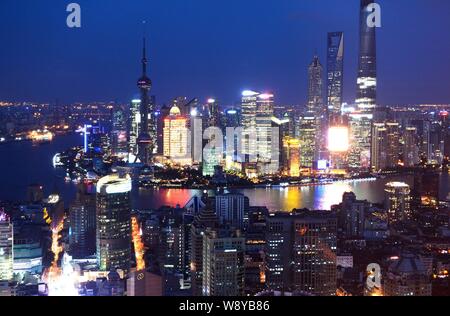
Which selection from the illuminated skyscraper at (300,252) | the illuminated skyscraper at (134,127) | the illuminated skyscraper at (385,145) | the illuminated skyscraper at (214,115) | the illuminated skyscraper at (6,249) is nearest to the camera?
the illuminated skyscraper at (300,252)

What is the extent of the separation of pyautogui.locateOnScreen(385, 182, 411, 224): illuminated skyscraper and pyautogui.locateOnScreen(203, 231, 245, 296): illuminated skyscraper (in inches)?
129

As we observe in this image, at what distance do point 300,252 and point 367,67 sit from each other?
5.46 m

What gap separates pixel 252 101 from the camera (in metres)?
10.1

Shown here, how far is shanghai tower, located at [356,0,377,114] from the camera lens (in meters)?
4.49

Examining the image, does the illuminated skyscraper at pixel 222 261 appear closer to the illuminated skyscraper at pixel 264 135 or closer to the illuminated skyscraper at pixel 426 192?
the illuminated skyscraper at pixel 426 192

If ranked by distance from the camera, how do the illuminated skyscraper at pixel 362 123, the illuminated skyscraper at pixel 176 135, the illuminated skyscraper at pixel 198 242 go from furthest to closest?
the illuminated skyscraper at pixel 176 135 → the illuminated skyscraper at pixel 362 123 → the illuminated skyscraper at pixel 198 242

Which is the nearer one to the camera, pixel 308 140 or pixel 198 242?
pixel 198 242

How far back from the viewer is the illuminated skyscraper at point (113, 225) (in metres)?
4.38

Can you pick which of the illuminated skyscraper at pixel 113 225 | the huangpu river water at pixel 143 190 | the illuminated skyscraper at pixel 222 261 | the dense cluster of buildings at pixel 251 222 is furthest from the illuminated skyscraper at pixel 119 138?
the illuminated skyscraper at pixel 222 261

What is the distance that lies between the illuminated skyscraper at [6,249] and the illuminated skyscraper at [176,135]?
738 cm

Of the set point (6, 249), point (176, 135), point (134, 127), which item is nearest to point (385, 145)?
point (176, 135)

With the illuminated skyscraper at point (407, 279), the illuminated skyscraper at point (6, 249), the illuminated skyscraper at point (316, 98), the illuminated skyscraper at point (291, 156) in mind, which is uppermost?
the illuminated skyscraper at point (316, 98)

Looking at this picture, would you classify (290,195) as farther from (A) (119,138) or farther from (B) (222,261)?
(A) (119,138)

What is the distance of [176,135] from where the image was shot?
12594mm
